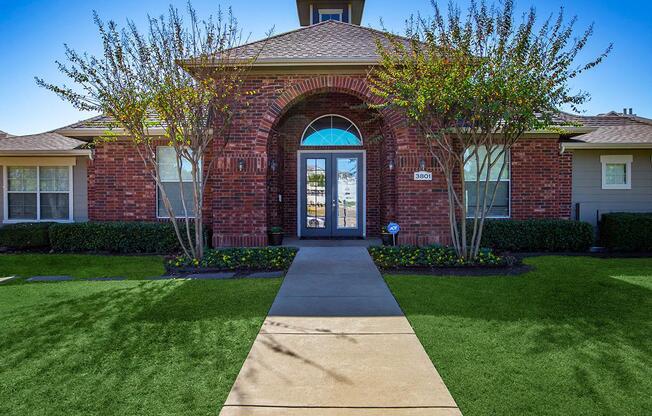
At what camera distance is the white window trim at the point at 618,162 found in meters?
11.7

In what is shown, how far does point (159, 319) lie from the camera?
5012 millimetres

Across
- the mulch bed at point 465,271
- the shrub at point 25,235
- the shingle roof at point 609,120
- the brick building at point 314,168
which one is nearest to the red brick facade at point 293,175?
the brick building at point 314,168

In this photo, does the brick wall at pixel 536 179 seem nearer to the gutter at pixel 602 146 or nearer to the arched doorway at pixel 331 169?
the gutter at pixel 602 146

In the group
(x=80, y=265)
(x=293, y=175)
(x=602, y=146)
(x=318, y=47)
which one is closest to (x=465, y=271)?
(x=293, y=175)

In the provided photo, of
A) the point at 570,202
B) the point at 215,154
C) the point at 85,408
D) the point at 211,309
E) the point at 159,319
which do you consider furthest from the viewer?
the point at 570,202

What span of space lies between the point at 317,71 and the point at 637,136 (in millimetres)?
9264

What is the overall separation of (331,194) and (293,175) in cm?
122

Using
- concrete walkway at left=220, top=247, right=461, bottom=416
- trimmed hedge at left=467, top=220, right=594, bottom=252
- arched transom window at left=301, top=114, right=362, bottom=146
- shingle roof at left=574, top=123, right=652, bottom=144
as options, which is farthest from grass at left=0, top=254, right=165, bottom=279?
shingle roof at left=574, top=123, right=652, bottom=144

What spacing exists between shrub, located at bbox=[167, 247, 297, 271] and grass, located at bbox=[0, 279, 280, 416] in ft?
4.32

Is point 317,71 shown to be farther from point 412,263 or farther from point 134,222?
point 134,222

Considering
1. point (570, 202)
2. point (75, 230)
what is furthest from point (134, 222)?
point (570, 202)

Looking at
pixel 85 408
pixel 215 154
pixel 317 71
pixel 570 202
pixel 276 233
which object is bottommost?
pixel 85 408

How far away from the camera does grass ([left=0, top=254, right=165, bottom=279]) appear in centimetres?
802

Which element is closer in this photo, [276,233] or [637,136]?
[276,233]
